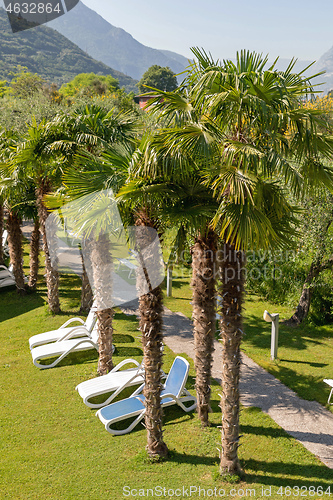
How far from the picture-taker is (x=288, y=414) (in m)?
7.20

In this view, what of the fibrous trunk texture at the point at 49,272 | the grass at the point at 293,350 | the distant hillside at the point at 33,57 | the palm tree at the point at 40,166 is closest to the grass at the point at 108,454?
the grass at the point at 293,350

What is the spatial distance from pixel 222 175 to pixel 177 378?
4.53 meters

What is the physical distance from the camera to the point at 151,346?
573 cm

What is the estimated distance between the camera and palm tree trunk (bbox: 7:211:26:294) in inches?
536

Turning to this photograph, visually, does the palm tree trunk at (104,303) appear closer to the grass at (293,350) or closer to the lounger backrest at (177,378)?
the lounger backrest at (177,378)

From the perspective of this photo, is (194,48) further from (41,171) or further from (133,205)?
(41,171)

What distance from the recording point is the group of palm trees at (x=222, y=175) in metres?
4.48

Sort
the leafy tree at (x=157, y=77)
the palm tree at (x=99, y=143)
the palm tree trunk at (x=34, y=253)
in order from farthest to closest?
the leafy tree at (x=157, y=77), the palm tree trunk at (x=34, y=253), the palm tree at (x=99, y=143)

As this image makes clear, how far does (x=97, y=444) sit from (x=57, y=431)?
81cm

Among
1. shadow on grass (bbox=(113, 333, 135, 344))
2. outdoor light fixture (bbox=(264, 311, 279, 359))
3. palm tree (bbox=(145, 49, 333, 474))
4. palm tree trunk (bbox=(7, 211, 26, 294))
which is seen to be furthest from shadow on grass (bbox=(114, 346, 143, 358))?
palm tree trunk (bbox=(7, 211, 26, 294))

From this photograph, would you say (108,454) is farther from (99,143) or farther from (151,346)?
(99,143)

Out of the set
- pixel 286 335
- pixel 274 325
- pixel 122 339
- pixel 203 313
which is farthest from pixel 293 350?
pixel 203 313

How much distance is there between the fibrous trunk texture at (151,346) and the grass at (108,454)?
0.37 m

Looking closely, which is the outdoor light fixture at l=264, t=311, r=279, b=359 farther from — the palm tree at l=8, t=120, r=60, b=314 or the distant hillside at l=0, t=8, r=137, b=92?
the distant hillside at l=0, t=8, r=137, b=92
